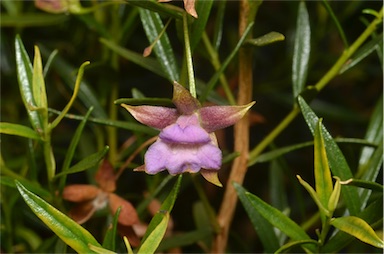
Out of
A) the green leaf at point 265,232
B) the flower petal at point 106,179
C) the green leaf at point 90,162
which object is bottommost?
the green leaf at point 265,232

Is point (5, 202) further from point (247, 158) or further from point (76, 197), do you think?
point (247, 158)

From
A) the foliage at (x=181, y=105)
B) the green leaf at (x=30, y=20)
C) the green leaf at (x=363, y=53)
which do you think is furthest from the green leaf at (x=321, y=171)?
the green leaf at (x=30, y=20)

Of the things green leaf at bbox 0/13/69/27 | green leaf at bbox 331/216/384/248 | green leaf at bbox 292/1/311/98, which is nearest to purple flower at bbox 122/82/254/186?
green leaf at bbox 331/216/384/248

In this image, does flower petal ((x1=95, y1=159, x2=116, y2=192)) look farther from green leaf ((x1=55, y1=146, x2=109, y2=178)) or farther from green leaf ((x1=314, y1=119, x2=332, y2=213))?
green leaf ((x1=314, y1=119, x2=332, y2=213))

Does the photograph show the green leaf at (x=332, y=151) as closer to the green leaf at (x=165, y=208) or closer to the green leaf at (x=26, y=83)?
the green leaf at (x=165, y=208)

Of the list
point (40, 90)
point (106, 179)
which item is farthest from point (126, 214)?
point (40, 90)

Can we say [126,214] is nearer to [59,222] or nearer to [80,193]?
[80,193]

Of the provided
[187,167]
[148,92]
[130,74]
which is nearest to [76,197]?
[187,167]
